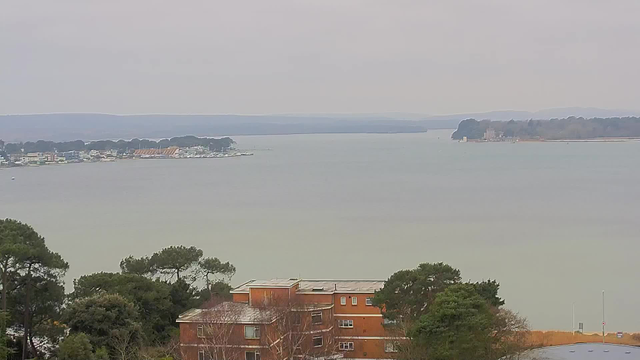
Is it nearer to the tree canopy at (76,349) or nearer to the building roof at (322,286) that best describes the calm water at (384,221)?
the building roof at (322,286)

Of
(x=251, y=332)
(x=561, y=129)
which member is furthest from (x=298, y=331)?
(x=561, y=129)

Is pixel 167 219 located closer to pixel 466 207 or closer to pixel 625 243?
pixel 466 207

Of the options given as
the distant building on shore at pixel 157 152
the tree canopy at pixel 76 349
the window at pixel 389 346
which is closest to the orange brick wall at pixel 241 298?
the window at pixel 389 346

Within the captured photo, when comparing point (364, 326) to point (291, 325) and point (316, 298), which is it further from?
point (291, 325)

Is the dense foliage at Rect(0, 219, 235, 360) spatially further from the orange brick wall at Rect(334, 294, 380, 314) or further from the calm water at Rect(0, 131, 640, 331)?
the calm water at Rect(0, 131, 640, 331)

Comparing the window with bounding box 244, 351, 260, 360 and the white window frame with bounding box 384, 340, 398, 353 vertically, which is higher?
the window with bounding box 244, 351, 260, 360

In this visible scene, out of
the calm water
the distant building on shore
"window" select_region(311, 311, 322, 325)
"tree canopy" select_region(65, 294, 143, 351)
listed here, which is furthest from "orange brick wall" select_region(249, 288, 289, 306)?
the distant building on shore
